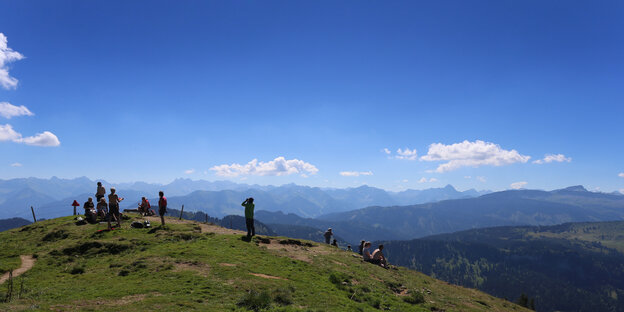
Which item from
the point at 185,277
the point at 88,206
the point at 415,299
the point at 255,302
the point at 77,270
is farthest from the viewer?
the point at 88,206

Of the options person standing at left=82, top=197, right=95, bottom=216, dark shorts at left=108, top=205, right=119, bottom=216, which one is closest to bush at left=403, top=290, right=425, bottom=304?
dark shorts at left=108, top=205, right=119, bottom=216

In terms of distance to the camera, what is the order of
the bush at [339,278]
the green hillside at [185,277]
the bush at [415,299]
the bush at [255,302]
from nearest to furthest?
the bush at [255,302], the green hillside at [185,277], the bush at [415,299], the bush at [339,278]

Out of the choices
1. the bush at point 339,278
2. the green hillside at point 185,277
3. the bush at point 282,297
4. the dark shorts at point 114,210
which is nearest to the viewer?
the green hillside at point 185,277

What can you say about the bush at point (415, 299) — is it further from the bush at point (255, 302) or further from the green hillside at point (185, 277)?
the bush at point (255, 302)

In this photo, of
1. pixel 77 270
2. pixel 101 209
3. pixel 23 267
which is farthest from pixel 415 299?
pixel 101 209

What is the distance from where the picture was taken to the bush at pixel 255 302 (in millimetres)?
13509

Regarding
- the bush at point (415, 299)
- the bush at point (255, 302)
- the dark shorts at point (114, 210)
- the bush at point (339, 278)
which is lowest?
the bush at point (415, 299)

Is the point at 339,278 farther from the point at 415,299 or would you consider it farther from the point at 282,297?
the point at 282,297

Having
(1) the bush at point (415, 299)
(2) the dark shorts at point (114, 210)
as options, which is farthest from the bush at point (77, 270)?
(1) the bush at point (415, 299)

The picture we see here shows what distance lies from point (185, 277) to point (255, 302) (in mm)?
6065

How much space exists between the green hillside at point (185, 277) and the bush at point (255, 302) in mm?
44

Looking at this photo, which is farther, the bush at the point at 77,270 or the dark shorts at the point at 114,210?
the dark shorts at the point at 114,210

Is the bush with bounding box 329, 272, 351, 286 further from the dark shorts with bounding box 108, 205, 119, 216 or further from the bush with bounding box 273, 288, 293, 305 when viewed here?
the dark shorts with bounding box 108, 205, 119, 216

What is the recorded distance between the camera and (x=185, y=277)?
56.1 feet
